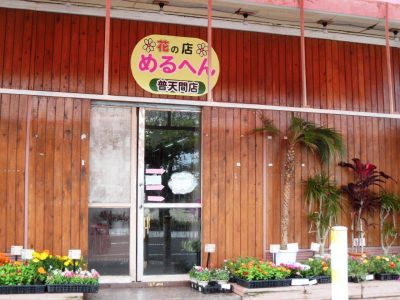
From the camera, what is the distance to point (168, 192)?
336 inches

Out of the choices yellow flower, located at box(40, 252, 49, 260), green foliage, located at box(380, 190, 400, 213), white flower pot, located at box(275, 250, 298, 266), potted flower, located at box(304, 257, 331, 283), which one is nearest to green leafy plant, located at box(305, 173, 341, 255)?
white flower pot, located at box(275, 250, 298, 266)

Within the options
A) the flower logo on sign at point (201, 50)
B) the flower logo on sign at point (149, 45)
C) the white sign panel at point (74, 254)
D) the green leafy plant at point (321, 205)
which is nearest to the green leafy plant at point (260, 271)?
the green leafy plant at point (321, 205)

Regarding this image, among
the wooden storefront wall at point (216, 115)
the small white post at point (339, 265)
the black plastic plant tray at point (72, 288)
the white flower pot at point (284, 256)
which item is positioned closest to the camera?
the small white post at point (339, 265)

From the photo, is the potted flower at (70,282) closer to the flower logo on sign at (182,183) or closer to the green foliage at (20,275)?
the green foliage at (20,275)

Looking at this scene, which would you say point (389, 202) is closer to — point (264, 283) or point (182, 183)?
point (264, 283)

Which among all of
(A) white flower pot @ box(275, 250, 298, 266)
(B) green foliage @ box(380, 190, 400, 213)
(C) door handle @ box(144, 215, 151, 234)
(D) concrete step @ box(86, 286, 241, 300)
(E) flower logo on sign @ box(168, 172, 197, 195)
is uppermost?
(E) flower logo on sign @ box(168, 172, 197, 195)

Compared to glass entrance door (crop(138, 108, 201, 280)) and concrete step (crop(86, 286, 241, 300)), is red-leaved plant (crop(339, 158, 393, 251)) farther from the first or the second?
concrete step (crop(86, 286, 241, 300))

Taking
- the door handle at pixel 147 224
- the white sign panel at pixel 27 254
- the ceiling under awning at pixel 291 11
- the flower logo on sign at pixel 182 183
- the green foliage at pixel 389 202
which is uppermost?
the ceiling under awning at pixel 291 11

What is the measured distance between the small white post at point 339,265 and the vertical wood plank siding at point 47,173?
14.2 ft

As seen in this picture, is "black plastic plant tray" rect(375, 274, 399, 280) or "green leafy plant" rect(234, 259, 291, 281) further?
"black plastic plant tray" rect(375, 274, 399, 280)

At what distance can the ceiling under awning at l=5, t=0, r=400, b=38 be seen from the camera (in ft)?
24.2

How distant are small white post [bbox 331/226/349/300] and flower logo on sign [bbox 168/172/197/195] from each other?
4027 mm

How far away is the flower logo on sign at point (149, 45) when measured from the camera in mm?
8527

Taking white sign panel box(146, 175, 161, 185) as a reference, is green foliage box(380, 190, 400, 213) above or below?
below
